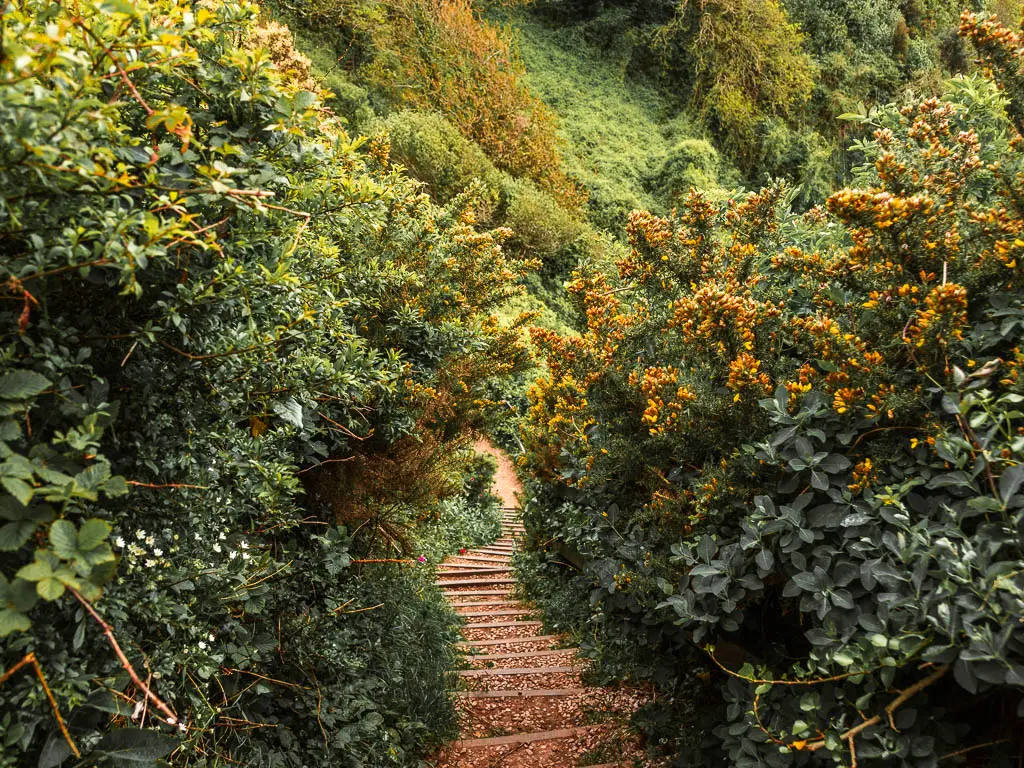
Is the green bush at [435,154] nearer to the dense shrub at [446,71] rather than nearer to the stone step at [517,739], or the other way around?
the dense shrub at [446,71]

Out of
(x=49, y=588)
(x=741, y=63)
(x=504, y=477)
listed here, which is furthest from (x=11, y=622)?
(x=741, y=63)

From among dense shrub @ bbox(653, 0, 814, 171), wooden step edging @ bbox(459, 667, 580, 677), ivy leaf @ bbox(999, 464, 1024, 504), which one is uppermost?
dense shrub @ bbox(653, 0, 814, 171)

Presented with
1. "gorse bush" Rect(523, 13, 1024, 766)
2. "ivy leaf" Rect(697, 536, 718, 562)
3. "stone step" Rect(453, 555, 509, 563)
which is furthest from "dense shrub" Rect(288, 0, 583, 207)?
"ivy leaf" Rect(697, 536, 718, 562)

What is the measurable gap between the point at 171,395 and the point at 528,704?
3.28 m

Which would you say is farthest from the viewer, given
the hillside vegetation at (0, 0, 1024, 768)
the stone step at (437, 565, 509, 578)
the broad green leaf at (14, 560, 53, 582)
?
the stone step at (437, 565, 509, 578)

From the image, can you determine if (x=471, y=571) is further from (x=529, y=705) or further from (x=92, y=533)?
(x=92, y=533)

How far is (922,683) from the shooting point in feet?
5.44

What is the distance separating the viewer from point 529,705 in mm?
4230

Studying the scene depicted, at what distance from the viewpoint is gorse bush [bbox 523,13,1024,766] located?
64.4 inches

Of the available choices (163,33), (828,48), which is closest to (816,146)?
(828,48)

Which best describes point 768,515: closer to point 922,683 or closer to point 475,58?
point 922,683

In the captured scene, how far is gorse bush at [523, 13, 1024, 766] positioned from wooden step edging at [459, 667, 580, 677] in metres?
1.85

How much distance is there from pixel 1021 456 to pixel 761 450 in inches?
27.6

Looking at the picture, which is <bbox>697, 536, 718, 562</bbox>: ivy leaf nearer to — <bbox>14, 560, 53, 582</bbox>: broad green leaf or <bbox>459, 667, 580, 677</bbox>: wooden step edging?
<bbox>14, 560, 53, 582</bbox>: broad green leaf
